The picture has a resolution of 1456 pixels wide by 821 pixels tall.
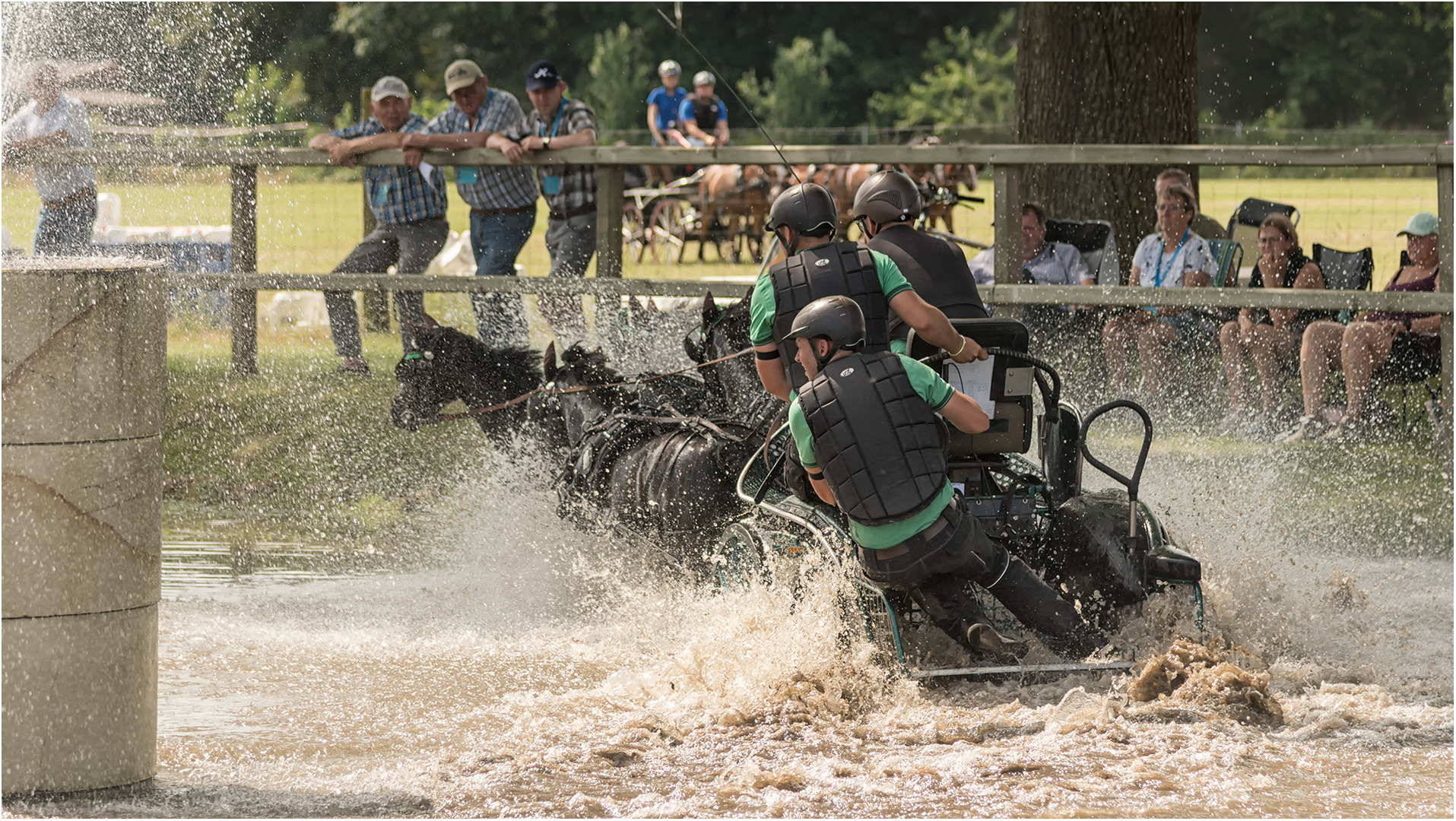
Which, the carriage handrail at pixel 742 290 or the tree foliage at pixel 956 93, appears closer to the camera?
the carriage handrail at pixel 742 290

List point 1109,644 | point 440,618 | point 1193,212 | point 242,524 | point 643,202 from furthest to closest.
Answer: point 643,202, point 1193,212, point 242,524, point 440,618, point 1109,644

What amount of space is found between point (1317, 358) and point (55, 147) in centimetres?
822

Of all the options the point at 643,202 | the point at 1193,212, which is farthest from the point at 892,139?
the point at 1193,212

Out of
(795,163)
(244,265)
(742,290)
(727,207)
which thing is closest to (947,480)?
(795,163)

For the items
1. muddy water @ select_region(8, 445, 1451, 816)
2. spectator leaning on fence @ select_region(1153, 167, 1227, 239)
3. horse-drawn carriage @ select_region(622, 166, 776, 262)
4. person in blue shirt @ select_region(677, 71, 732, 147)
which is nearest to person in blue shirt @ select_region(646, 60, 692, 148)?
person in blue shirt @ select_region(677, 71, 732, 147)

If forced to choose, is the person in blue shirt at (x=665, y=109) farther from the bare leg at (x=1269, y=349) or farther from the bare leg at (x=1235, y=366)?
the bare leg at (x=1269, y=349)

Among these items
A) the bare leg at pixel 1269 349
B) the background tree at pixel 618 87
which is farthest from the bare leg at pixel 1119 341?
the background tree at pixel 618 87

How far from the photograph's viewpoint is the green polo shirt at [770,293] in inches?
238

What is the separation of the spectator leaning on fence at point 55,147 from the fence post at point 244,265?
1256 millimetres

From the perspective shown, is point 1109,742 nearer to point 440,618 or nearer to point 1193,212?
point 440,618

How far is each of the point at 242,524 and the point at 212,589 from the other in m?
1.51

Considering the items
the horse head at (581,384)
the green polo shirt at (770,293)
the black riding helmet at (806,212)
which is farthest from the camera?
the horse head at (581,384)

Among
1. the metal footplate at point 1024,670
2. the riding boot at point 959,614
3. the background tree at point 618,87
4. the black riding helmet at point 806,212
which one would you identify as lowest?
the metal footplate at point 1024,670

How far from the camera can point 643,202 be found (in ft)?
69.8
